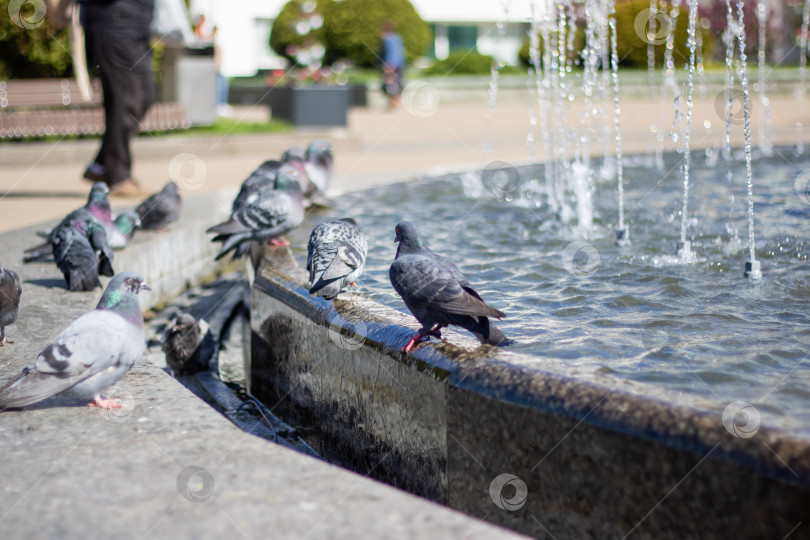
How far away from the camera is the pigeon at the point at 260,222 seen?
197 inches

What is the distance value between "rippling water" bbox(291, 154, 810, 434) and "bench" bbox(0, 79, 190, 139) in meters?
6.03

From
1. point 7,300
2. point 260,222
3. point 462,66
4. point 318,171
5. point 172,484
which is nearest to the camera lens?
point 172,484

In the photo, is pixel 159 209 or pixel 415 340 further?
pixel 159 209

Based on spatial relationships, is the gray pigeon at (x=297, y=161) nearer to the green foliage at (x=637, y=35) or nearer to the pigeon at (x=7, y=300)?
the pigeon at (x=7, y=300)

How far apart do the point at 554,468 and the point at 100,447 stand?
1.27m

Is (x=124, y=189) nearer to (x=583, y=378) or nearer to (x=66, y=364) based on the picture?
(x=66, y=364)

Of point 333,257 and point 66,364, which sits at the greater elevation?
point 333,257

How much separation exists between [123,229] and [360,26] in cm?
2478

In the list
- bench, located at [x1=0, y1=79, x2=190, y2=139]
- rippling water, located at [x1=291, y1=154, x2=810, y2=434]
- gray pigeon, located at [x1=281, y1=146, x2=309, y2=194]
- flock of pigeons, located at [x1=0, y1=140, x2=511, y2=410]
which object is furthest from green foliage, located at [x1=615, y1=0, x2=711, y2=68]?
flock of pigeons, located at [x1=0, y1=140, x2=511, y2=410]

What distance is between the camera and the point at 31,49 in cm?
1391

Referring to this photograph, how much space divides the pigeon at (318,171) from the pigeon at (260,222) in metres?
1.38

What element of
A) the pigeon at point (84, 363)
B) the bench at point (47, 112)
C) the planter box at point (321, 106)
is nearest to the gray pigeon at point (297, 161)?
the pigeon at point (84, 363)

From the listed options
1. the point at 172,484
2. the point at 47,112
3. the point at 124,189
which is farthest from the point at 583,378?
the point at 47,112

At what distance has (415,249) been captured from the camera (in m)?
3.36
